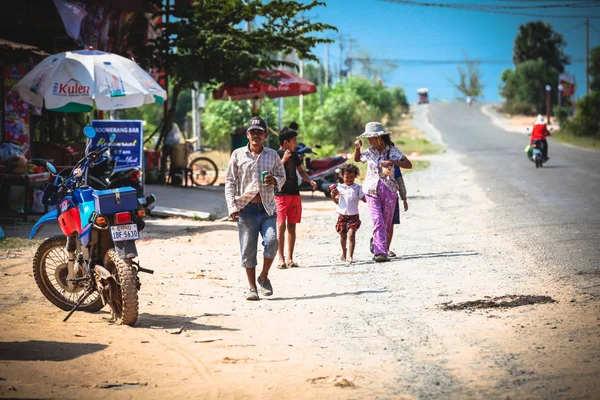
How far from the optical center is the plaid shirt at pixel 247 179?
29.2 ft

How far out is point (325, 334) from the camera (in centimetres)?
720

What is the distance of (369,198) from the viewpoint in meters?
11.2

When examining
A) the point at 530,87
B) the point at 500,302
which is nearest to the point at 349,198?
the point at 500,302

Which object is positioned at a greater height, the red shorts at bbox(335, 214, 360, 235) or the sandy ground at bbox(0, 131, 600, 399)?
the red shorts at bbox(335, 214, 360, 235)

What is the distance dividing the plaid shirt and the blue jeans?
3.8 inches

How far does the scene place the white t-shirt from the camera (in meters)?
11.4

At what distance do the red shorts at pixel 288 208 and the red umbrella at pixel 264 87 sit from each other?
11.8m

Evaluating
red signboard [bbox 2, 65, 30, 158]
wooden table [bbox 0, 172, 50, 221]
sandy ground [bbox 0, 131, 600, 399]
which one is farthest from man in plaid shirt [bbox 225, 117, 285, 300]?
red signboard [bbox 2, 65, 30, 158]

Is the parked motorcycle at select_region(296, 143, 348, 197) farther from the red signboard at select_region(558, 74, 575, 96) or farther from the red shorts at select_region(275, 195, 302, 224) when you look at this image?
the red signboard at select_region(558, 74, 575, 96)

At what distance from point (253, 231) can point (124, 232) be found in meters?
1.84

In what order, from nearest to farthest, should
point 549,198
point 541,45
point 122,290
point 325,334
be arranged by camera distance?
point 325,334, point 122,290, point 549,198, point 541,45

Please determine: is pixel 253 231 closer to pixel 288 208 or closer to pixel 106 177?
pixel 106 177

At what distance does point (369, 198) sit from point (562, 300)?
367 centimetres

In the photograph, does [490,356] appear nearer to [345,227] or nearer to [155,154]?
[345,227]
